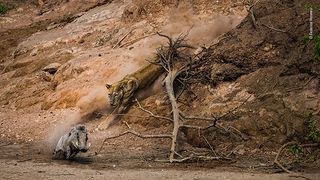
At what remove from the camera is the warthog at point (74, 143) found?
8.59 m

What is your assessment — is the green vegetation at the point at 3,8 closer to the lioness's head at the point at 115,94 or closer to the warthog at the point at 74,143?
the lioness's head at the point at 115,94

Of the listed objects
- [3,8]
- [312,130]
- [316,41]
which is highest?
[3,8]

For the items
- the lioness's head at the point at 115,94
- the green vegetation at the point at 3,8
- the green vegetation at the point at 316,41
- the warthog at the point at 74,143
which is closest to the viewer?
the warthog at the point at 74,143

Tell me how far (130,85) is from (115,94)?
0.41 meters

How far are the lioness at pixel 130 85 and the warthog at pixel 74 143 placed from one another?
2236 mm

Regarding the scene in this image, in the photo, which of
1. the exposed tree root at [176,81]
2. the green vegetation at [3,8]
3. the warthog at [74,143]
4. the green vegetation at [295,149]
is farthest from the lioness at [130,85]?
the green vegetation at [3,8]

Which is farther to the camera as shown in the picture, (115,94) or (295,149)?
(115,94)

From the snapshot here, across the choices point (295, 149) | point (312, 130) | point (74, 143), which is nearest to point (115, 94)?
point (74, 143)

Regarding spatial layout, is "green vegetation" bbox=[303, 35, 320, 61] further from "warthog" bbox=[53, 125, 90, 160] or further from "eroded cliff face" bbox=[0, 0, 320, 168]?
"warthog" bbox=[53, 125, 90, 160]

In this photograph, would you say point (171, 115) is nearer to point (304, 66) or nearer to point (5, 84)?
point (304, 66)

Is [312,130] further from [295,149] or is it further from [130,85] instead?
[130,85]

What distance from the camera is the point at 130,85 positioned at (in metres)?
11.2

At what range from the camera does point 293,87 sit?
9.90 meters

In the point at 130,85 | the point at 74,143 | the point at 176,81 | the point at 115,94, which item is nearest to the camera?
the point at 74,143
